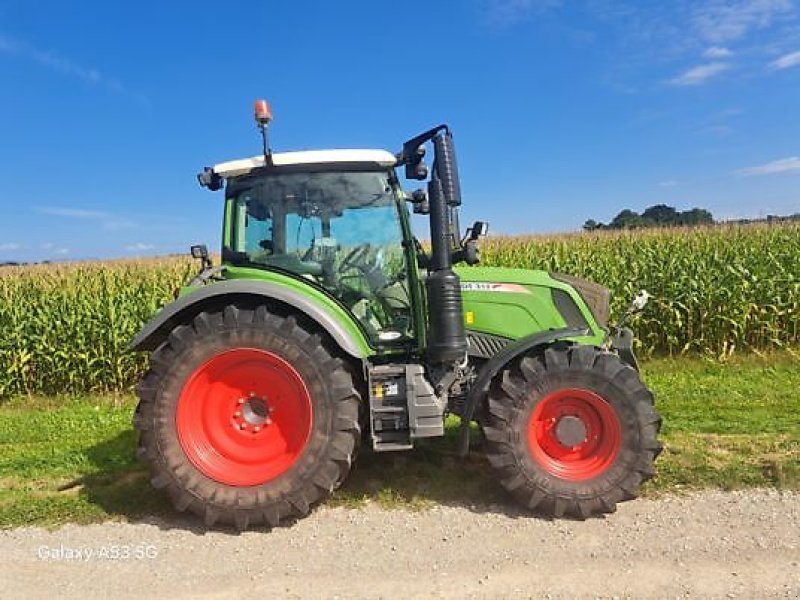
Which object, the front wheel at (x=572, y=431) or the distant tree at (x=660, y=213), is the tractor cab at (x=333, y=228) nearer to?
the front wheel at (x=572, y=431)

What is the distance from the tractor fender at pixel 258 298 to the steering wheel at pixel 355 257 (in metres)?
0.39

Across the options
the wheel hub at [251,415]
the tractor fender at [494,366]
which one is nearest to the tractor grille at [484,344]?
the tractor fender at [494,366]

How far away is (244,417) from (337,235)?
137 cm

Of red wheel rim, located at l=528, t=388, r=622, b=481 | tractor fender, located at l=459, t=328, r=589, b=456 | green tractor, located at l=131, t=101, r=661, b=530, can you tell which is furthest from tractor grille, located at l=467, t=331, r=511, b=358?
red wheel rim, located at l=528, t=388, r=622, b=481

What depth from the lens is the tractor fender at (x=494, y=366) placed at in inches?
159

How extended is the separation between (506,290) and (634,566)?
1966mm

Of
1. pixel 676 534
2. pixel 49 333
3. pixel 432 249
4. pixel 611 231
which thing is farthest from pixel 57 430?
pixel 611 231

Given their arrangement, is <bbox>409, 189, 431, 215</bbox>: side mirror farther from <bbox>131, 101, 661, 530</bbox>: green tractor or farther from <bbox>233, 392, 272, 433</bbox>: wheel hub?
<bbox>233, 392, 272, 433</bbox>: wheel hub

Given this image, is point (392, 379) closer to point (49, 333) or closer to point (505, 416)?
point (505, 416)

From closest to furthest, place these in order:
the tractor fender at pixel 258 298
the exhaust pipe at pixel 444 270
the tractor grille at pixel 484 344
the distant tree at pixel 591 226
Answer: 1. the exhaust pipe at pixel 444 270
2. the tractor fender at pixel 258 298
3. the tractor grille at pixel 484 344
4. the distant tree at pixel 591 226

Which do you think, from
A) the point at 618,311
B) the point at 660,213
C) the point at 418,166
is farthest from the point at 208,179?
the point at 660,213

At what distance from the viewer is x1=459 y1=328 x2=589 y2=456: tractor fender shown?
13.3 ft

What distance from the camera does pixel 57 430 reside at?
653 centimetres

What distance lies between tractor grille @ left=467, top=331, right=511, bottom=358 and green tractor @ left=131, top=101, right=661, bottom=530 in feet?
0.03
